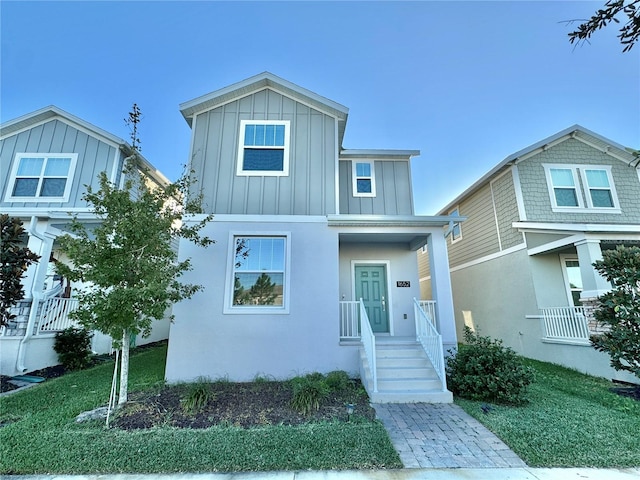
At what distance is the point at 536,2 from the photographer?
6.38 metres

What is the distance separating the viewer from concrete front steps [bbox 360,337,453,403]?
5.41m

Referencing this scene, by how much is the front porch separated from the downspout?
773 cm

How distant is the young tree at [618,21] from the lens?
2.43m

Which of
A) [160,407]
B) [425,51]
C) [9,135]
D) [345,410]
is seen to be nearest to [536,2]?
[425,51]

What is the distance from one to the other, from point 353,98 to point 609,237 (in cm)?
1028

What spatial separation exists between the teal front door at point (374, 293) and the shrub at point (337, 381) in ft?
8.09

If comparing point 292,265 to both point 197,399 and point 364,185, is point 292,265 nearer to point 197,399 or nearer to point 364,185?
point 197,399

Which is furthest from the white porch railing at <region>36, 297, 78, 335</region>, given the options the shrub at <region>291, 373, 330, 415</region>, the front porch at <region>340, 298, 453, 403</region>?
the front porch at <region>340, 298, 453, 403</region>

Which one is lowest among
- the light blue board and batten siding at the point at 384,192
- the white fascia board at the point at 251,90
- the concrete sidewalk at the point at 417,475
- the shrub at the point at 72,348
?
the concrete sidewalk at the point at 417,475

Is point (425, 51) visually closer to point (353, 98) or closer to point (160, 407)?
point (353, 98)

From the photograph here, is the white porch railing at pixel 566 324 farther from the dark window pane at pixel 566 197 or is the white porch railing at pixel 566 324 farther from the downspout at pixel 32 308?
the downspout at pixel 32 308

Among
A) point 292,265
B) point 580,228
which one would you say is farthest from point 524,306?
point 292,265

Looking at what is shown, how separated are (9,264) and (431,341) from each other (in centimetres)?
868

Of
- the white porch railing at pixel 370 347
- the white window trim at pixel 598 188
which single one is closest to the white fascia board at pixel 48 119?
the white porch railing at pixel 370 347
